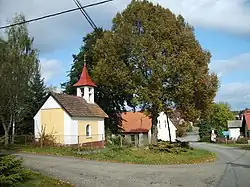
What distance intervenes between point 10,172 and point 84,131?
90.8ft

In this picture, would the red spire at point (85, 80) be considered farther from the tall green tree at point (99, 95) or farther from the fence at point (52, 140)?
the fence at point (52, 140)

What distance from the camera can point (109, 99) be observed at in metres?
51.4

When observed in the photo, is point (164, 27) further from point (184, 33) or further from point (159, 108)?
point (159, 108)

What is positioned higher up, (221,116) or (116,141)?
(221,116)

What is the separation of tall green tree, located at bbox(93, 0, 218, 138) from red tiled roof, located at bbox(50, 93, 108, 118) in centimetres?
367

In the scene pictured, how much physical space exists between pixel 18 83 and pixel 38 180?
85.0 feet

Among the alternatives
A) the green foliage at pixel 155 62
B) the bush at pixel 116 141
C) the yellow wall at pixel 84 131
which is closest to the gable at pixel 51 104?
the yellow wall at pixel 84 131

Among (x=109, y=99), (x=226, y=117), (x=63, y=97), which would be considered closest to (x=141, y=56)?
(x=63, y=97)

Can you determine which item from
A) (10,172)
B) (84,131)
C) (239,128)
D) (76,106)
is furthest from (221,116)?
(10,172)

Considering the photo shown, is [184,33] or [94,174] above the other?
[184,33]

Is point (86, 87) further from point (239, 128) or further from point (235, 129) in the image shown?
point (235, 129)

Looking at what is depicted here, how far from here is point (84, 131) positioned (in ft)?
135

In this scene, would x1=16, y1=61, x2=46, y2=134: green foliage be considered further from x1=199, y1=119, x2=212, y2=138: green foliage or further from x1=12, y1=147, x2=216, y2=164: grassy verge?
x1=199, y1=119, x2=212, y2=138: green foliage

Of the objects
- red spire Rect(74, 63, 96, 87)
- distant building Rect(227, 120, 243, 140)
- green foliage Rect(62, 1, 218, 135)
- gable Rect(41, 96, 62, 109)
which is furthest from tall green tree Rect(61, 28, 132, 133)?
distant building Rect(227, 120, 243, 140)
